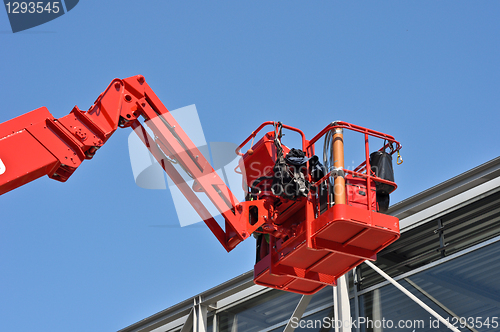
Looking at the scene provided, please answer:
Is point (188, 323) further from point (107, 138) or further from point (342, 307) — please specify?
point (107, 138)

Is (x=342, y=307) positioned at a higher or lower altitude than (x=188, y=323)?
lower

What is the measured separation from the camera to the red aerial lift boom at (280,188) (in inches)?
379

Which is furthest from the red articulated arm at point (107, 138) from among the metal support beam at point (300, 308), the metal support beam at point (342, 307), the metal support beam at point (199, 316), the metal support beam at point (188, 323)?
the metal support beam at point (188, 323)

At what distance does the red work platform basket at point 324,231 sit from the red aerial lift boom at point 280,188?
0.02m

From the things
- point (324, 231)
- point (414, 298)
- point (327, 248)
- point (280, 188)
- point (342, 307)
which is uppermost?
point (280, 188)

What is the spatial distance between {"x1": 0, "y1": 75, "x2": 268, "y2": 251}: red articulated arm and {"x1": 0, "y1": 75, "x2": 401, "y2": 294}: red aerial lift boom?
0.05 ft

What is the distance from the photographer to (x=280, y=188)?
406 inches

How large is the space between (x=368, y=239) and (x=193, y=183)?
9.67 feet

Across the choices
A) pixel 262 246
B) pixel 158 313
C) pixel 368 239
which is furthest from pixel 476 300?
pixel 158 313

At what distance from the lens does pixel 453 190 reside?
44.0 ft

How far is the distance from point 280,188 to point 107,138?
282 cm

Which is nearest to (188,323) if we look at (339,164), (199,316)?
(199,316)

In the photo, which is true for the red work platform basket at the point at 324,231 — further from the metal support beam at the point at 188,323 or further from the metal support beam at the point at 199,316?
the metal support beam at the point at 188,323

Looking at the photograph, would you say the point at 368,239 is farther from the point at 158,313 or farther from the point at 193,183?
the point at 158,313
